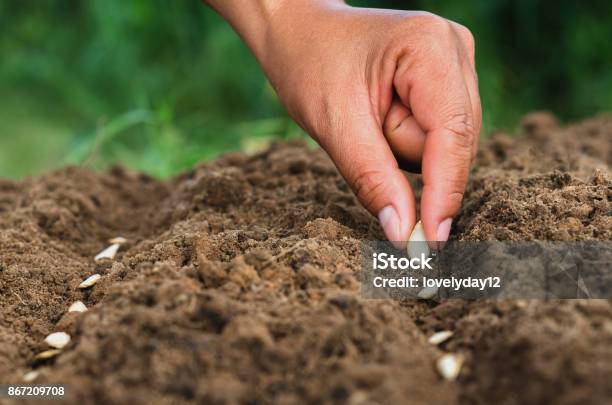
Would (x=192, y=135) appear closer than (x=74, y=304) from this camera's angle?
No

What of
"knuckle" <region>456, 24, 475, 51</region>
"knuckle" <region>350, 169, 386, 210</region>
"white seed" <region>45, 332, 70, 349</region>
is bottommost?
"white seed" <region>45, 332, 70, 349</region>

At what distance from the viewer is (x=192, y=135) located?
382 cm

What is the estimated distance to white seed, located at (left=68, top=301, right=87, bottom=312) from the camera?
1429 mm

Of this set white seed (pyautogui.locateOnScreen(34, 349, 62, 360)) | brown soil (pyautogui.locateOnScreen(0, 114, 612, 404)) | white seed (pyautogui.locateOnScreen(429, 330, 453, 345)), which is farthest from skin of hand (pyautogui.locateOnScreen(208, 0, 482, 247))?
white seed (pyautogui.locateOnScreen(34, 349, 62, 360))

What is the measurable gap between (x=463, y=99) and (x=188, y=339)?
2.62 feet

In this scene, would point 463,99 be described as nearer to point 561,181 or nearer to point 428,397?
point 561,181

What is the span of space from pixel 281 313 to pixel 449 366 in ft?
0.95

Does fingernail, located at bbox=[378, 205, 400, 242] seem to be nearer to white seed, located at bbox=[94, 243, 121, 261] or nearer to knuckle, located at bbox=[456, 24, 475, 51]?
knuckle, located at bbox=[456, 24, 475, 51]

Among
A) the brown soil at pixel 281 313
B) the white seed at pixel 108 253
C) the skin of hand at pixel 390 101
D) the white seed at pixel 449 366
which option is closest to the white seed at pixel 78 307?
the brown soil at pixel 281 313

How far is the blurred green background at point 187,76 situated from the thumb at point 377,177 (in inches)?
70.7

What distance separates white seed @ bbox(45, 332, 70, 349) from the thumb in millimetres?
682

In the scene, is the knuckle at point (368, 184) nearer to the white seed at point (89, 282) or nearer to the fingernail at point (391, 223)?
the fingernail at point (391, 223)

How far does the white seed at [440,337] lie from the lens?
121 centimetres

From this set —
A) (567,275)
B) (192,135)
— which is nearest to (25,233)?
(567,275)
